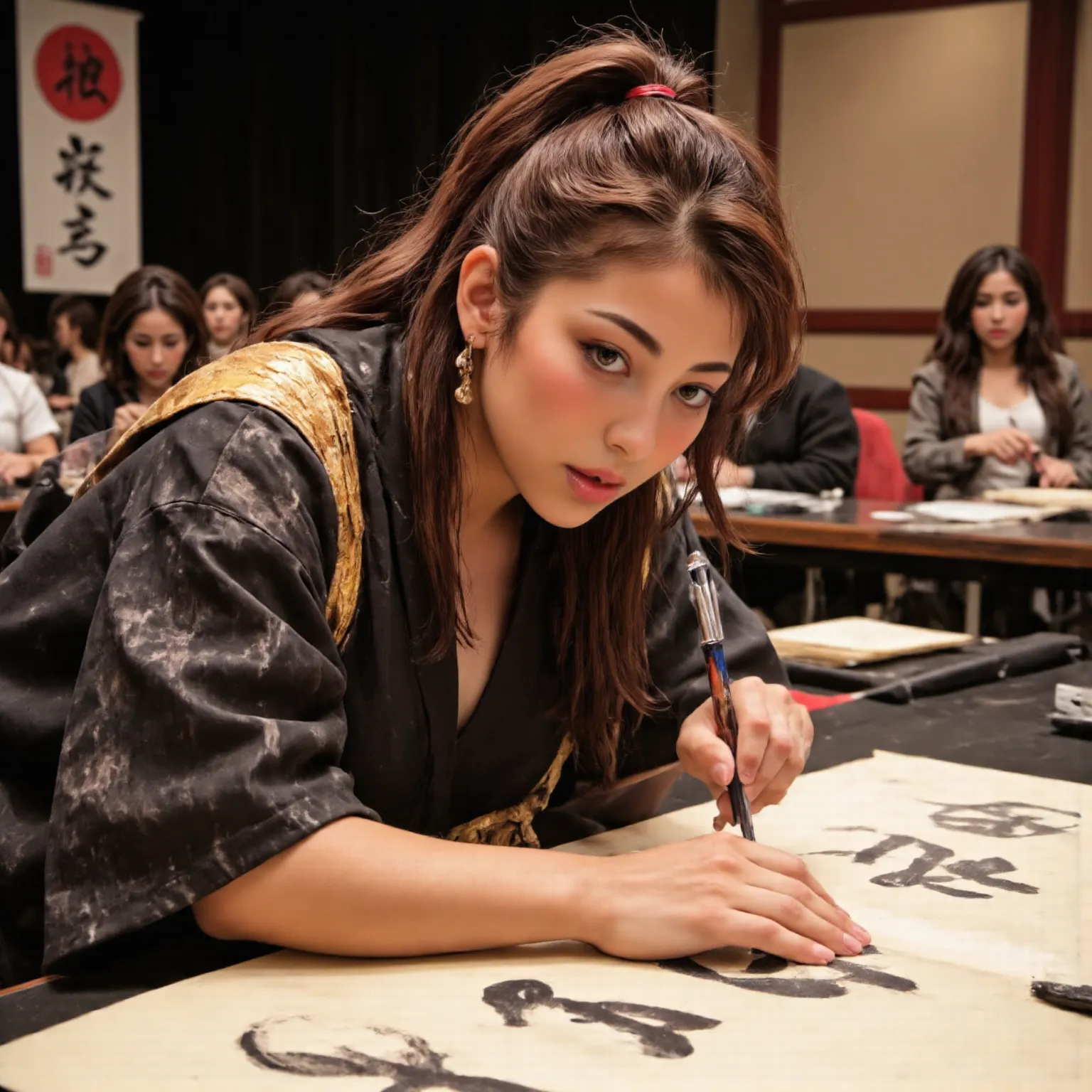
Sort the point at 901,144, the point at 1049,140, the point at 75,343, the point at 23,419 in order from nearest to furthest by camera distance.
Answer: the point at 23,419 → the point at 1049,140 → the point at 901,144 → the point at 75,343

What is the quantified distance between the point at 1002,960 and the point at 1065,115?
5339 millimetres

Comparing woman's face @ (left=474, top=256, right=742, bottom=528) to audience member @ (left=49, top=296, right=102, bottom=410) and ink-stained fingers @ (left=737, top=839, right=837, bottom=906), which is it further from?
audience member @ (left=49, top=296, right=102, bottom=410)

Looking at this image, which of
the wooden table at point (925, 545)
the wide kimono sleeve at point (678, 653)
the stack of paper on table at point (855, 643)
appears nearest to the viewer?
the wide kimono sleeve at point (678, 653)

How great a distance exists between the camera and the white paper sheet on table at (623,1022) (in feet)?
2.28

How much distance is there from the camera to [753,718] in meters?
1.10

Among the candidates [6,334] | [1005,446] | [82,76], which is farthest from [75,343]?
[1005,446]

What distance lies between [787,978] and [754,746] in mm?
275

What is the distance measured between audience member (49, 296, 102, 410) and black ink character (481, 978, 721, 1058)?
5959mm

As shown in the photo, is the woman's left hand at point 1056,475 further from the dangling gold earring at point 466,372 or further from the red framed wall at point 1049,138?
the dangling gold earring at point 466,372

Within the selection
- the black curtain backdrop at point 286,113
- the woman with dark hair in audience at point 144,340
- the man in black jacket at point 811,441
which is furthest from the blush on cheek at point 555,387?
the black curtain backdrop at point 286,113

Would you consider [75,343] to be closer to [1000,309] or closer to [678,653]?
[1000,309]

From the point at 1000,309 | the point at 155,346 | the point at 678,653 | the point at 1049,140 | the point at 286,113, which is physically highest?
the point at 286,113

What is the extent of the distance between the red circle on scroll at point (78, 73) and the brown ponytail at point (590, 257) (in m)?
6.34

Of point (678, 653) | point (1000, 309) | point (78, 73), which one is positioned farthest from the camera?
point (78, 73)
